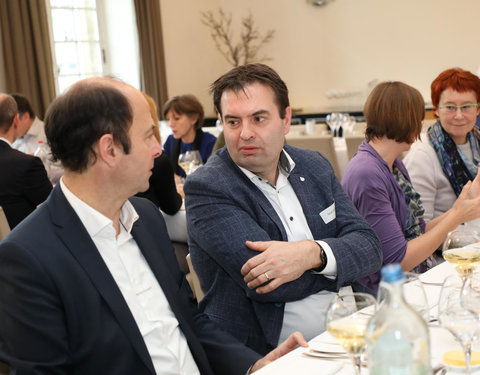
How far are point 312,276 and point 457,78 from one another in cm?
175

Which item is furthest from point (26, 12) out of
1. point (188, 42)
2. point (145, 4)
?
point (188, 42)

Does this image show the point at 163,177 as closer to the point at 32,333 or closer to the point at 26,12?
the point at 32,333

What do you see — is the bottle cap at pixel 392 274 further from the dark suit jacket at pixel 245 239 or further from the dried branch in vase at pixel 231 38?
the dried branch in vase at pixel 231 38

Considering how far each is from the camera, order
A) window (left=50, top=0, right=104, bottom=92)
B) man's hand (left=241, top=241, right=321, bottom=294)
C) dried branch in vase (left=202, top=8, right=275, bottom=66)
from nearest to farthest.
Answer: man's hand (left=241, top=241, right=321, bottom=294), window (left=50, top=0, right=104, bottom=92), dried branch in vase (left=202, top=8, right=275, bottom=66)

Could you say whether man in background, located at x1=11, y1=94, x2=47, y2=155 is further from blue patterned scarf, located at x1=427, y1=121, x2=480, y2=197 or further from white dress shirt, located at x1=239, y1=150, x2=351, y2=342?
white dress shirt, located at x1=239, y1=150, x2=351, y2=342

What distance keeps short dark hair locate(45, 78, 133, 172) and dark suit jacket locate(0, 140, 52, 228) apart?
7.16ft

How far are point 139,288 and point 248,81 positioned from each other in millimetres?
867

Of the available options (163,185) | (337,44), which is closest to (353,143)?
(163,185)

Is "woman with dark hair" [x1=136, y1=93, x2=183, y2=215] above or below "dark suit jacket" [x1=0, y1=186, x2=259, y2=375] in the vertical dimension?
below

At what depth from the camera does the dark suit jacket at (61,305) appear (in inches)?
52.6

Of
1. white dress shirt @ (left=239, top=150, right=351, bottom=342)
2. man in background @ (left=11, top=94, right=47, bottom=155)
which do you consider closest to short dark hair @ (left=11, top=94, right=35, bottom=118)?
man in background @ (left=11, top=94, right=47, bottom=155)

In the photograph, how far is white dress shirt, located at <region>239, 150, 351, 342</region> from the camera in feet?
6.32

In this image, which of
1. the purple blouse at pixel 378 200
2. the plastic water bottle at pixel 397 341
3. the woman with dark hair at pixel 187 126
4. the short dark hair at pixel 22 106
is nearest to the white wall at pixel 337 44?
the short dark hair at pixel 22 106

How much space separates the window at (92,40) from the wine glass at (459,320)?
23.1 feet
